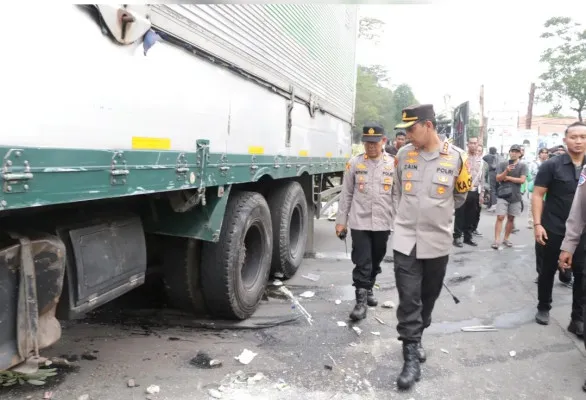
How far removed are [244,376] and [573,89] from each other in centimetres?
2409

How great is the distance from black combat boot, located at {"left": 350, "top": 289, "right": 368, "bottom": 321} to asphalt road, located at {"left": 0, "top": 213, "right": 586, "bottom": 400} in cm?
8

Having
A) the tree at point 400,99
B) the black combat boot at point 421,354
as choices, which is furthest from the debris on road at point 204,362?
the tree at point 400,99

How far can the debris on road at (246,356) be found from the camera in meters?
3.06

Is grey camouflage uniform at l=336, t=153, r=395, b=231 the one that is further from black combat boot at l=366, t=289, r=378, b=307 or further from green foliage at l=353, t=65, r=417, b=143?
green foliage at l=353, t=65, r=417, b=143

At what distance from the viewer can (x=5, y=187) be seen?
4.85 feet

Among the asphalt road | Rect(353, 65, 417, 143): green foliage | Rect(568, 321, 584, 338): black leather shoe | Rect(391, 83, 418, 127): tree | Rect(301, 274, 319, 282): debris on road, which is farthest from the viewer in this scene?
Rect(391, 83, 418, 127): tree

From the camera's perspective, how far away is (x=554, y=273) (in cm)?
402

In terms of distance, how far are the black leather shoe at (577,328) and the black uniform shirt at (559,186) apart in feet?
2.44

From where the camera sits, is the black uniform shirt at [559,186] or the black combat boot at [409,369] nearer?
the black combat boot at [409,369]

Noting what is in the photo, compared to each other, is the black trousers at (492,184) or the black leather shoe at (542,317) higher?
the black trousers at (492,184)

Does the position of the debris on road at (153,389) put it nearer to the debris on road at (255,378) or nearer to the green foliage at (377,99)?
the debris on road at (255,378)

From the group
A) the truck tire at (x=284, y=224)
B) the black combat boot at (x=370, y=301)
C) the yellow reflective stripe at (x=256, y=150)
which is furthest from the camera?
the truck tire at (x=284, y=224)

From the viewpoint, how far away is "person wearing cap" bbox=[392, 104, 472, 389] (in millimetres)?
2938

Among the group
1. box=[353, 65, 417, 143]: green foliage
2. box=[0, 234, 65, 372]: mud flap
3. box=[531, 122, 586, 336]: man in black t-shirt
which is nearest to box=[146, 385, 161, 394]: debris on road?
box=[0, 234, 65, 372]: mud flap
